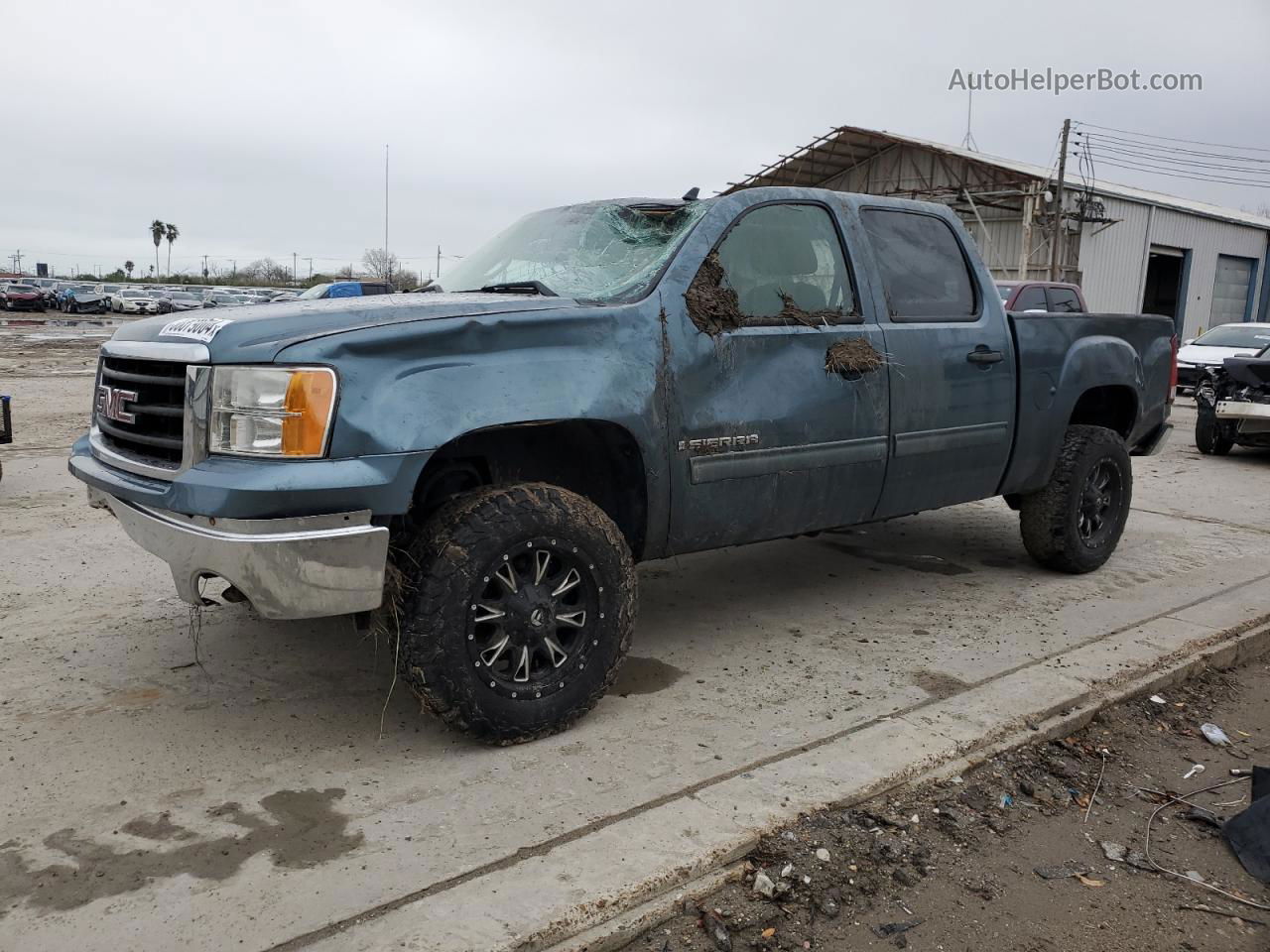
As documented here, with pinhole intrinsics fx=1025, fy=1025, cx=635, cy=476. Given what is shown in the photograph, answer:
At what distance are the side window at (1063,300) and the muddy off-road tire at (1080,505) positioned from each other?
10.2 meters

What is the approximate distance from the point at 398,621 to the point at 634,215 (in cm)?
205

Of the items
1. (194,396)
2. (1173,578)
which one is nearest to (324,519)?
(194,396)

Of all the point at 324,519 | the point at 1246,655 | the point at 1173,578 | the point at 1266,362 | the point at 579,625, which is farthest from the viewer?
the point at 1266,362

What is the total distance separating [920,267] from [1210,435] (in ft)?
26.4

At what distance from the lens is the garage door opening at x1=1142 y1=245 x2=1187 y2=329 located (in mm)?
33656

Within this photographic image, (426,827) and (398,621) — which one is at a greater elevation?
(398,621)

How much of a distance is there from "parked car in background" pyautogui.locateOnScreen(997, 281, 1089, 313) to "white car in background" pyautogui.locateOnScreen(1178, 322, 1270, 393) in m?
3.00

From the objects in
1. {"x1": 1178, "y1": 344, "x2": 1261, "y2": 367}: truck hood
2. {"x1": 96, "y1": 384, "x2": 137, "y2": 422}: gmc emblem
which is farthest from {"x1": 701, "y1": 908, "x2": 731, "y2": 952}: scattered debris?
{"x1": 1178, "y1": 344, "x2": 1261, "y2": 367}: truck hood

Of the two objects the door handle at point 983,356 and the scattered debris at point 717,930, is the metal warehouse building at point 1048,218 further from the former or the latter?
the scattered debris at point 717,930

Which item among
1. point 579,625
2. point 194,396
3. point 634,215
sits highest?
point 634,215

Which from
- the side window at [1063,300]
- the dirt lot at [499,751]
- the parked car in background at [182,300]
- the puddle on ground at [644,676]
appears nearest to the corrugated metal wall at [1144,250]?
the side window at [1063,300]

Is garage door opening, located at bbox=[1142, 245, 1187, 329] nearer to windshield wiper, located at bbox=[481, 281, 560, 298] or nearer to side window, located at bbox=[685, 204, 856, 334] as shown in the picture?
side window, located at bbox=[685, 204, 856, 334]

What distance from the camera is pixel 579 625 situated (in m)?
3.47

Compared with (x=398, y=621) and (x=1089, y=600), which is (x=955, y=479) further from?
(x=398, y=621)
